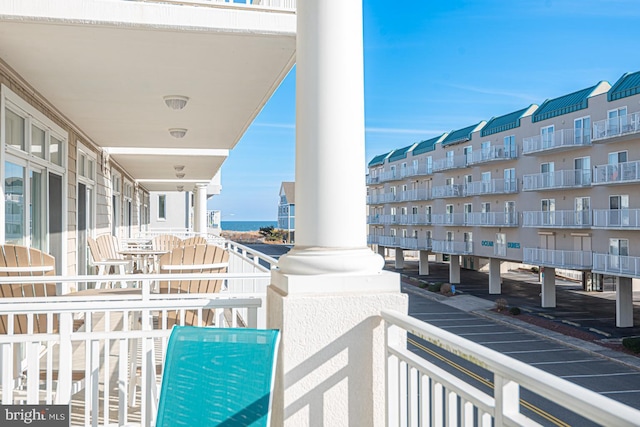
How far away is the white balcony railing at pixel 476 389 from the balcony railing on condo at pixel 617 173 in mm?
25810

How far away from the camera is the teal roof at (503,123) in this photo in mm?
34375

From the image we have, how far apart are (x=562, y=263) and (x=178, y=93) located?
91.5 ft

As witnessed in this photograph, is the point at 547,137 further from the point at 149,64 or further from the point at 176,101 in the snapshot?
the point at 149,64

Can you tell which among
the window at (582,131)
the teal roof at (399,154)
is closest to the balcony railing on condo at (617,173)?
the window at (582,131)

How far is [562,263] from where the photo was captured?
29.4m

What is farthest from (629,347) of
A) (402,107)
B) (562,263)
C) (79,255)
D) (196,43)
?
(402,107)

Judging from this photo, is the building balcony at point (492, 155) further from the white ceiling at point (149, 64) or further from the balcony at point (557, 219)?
the white ceiling at point (149, 64)

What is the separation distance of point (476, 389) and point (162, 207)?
100 feet

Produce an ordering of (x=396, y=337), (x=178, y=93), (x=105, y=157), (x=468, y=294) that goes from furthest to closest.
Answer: (x=468, y=294)
(x=105, y=157)
(x=178, y=93)
(x=396, y=337)

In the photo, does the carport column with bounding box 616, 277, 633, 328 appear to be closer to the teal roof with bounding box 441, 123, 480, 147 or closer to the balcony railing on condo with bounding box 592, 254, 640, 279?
the balcony railing on condo with bounding box 592, 254, 640, 279

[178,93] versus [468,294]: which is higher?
[178,93]

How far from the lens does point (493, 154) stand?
116 ft

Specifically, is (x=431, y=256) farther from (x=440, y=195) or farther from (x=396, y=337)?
(x=396, y=337)

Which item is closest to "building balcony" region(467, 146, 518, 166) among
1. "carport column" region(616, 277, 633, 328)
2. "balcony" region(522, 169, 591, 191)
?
"balcony" region(522, 169, 591, 191)
